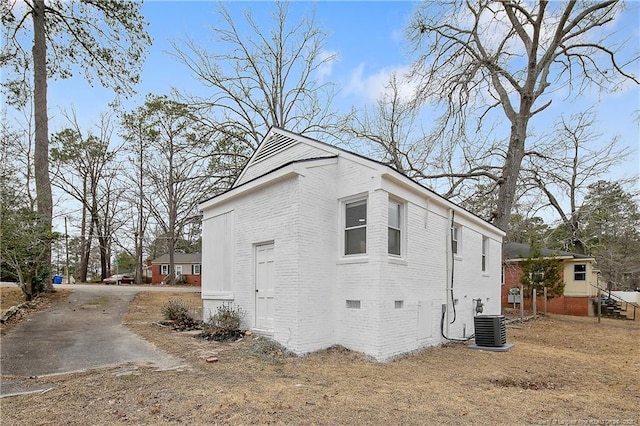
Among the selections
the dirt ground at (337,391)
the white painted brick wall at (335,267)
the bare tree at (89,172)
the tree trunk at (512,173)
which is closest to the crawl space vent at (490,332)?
the dirt ground at (337,391)

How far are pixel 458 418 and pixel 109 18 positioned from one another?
19.7m

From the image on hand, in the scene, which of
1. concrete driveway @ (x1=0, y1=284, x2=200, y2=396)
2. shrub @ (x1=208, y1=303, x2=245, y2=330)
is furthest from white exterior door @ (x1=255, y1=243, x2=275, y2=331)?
concrete driveway @ (x1=0, y1=284, x2=200, y2=396)

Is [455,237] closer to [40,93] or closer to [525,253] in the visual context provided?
[525,253]

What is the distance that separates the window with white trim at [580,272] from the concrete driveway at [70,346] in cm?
2421

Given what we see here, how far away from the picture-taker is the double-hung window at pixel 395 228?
923 cm

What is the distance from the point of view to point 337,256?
9242 mm

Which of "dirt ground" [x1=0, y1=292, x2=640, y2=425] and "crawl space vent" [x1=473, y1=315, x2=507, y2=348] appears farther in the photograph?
"crawl space vent" [x1=473, y1=315, x2=507, y2=348]

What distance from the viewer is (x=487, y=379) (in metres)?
7.09

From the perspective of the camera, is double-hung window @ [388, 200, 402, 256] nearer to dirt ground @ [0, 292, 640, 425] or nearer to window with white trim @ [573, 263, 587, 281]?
dirt ground @ [0, 292, 640, 425]

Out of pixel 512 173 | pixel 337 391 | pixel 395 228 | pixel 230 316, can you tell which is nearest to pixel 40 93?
pixel 230 316

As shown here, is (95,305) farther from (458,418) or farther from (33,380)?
(458,418)

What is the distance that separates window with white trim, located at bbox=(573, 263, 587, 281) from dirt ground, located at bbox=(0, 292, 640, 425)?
53.4ft

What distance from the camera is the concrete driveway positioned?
7.25 meters

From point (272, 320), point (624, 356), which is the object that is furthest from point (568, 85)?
point (272, 320)
